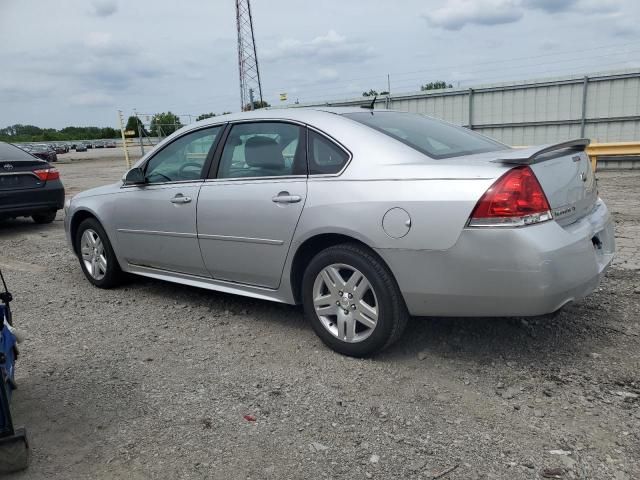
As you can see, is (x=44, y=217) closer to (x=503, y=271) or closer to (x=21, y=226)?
(x=21, y=226)

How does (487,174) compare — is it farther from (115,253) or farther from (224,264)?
(115,253)

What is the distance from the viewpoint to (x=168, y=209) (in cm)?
448

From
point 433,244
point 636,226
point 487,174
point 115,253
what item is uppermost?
point 487,174

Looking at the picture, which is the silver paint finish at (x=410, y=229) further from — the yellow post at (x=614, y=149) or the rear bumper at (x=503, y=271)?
the yellow post at (x=614, y=149)

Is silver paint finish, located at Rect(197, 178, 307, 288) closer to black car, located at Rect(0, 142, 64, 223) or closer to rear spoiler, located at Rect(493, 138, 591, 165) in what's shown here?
rear spoiler, located at Rect(493, 138, 591, 165)

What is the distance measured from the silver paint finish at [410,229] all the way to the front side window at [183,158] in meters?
0.11

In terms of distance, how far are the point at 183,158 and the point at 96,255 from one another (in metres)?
1.54

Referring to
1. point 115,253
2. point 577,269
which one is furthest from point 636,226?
point 115,253

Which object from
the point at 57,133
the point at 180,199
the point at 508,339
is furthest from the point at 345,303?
the point at 57,133

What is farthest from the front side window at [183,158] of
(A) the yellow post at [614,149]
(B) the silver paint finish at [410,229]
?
(A) the yellow post at [614,149]

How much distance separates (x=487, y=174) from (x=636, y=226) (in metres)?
5.20

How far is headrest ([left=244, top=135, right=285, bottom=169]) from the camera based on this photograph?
3902mm

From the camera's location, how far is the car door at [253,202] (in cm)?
372

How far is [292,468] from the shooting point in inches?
98.0
